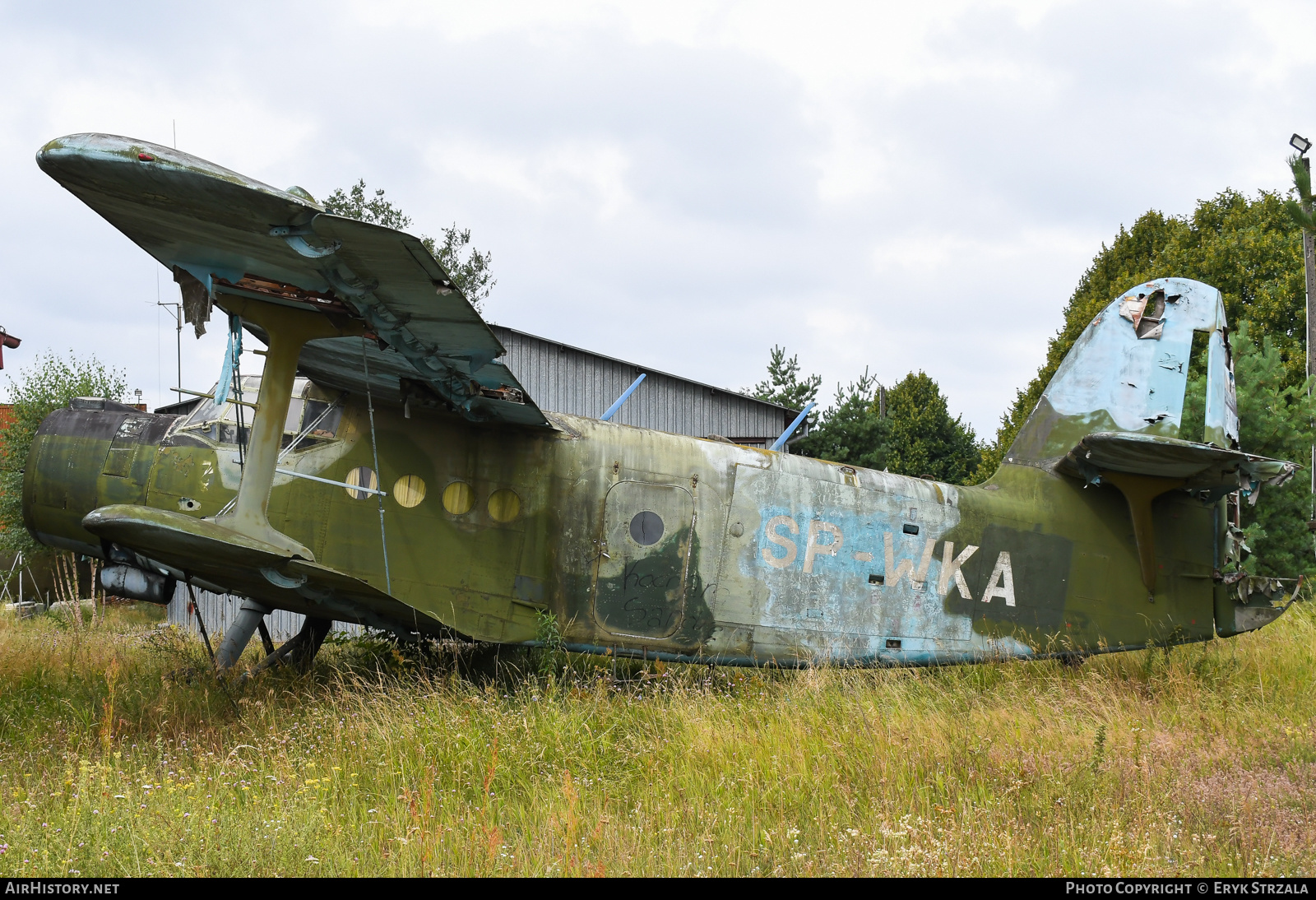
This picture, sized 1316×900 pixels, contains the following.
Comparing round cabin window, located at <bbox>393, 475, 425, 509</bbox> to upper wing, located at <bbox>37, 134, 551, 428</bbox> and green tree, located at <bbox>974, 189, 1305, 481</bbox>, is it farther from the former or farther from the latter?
green tree, located at <bbox>974, 189, 1305, 481</bbox>

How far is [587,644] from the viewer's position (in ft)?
24.5

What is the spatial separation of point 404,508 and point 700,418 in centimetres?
1513

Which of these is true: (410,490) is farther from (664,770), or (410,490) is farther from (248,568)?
(664,770)

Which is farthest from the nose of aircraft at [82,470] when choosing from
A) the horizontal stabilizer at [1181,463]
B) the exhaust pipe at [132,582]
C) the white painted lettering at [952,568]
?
the horizontal stabilizer at [1181,463]

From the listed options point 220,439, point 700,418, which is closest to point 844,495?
point 220,439

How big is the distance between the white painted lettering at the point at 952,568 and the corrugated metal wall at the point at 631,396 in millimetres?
12819

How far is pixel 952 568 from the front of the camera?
323 inches

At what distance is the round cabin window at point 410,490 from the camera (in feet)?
23.7

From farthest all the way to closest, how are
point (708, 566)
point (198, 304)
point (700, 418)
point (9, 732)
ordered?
1. point (700, 418)
2. point (708, 566)
3. point (9, 732)
4. point (198, 304)

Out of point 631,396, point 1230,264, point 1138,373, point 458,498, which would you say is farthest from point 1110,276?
point 458,498

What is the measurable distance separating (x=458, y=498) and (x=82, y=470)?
9.58 ft

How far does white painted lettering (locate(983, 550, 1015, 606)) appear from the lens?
27.1 feet

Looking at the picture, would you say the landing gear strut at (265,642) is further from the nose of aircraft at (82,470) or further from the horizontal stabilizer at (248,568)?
the nose of aircraft at (82,470)
